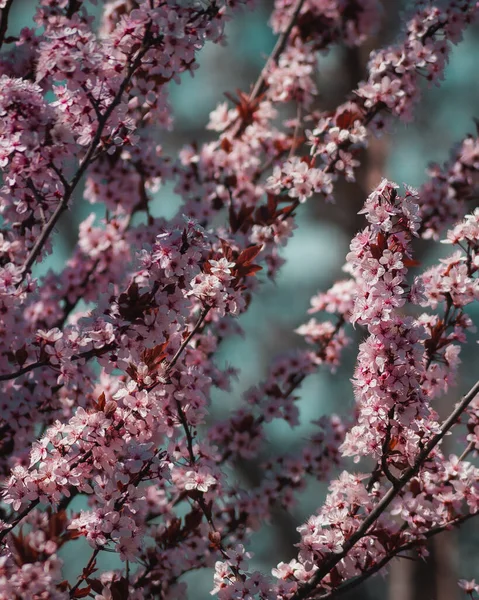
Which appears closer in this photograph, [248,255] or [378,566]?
[378,566]

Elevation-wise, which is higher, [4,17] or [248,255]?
[4,17]

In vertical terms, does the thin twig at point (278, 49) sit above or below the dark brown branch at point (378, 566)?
above

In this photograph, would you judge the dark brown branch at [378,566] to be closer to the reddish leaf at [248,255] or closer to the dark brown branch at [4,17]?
the reddish leaf at [248,255]

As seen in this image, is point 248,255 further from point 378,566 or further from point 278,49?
point 278,49

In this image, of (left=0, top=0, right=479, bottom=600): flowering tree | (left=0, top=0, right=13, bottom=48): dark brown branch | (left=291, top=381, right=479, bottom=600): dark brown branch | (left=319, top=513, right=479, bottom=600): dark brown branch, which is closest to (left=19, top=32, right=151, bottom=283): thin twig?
(left=0, top=0, right=479, bottom=600): flowering tree

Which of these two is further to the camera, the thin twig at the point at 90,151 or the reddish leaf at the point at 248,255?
the reddish leaf at the point at 248,255

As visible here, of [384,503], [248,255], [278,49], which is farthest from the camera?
[278,49]

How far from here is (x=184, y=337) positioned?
2.12 metres

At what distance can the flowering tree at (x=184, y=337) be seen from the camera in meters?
1.80

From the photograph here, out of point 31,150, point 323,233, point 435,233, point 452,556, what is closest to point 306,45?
point 435,233

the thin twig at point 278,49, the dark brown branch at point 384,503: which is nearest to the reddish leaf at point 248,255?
the dark brown branch at point 384,503

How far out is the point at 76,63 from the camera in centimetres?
199

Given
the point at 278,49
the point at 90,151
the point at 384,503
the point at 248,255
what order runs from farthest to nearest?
the point at 278,49
the point at 248,255
the point at 90,151
the point at 384,503

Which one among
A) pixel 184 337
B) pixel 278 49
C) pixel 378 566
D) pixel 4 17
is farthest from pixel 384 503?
A: pixel 278 49
